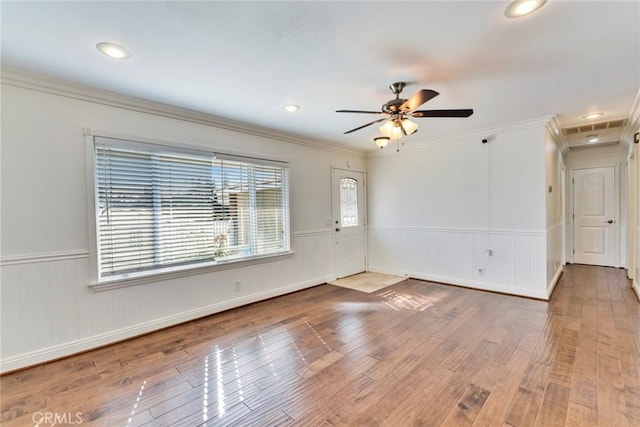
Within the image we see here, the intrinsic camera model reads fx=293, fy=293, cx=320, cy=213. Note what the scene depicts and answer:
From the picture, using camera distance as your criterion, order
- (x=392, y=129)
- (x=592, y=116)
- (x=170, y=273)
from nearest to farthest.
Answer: (x=392, y=129)
(x=170, y=273)
(x=592, y=116)

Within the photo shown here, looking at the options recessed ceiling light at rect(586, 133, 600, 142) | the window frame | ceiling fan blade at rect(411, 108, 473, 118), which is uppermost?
recessed ceiling light at rect(586, 133, 600, 142)

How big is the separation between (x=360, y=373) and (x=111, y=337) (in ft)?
8.15

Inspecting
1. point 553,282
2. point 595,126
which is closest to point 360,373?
point 553,282

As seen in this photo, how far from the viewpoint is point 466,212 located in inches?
188

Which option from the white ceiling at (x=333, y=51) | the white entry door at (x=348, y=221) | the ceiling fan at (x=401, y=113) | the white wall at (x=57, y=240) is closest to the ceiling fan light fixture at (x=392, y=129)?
the ceiling fan at (x=401, y=113)

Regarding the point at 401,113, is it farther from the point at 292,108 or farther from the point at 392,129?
the point at 292,108

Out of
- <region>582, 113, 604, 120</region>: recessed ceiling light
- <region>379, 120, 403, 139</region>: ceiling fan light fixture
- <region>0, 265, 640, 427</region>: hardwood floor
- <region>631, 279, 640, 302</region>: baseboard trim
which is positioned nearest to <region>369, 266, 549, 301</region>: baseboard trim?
<region>0, 265, 640, 427</region>: hardwood floor

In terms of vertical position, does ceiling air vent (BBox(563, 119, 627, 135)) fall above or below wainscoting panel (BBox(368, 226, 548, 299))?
above

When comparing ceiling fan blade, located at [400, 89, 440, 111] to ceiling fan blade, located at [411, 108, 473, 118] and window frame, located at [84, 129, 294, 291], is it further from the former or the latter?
window frame, located at [84, 129, 294, 291]

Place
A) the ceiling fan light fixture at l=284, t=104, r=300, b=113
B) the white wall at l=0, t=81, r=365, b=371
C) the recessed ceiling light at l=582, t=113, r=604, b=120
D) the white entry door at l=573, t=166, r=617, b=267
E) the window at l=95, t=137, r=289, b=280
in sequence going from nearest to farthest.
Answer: the white wall at l=0, t=81, r=365, b=371 < the window at l=95, t=137, r=289, b=280 < the ceiling fan light fixture at l=284, t=104, r=300, b=113 < the recessed ceiling light at l=582, t=113, r=604, b=120 < the white entry door at l=573, t=166, r=617, b=267

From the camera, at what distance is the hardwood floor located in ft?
6.25

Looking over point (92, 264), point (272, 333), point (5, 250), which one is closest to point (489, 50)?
point (272, 333)

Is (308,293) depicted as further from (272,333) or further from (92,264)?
(92,264)

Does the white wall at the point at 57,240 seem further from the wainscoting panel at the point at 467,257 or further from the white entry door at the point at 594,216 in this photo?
the white entry door at the point at 594,216
